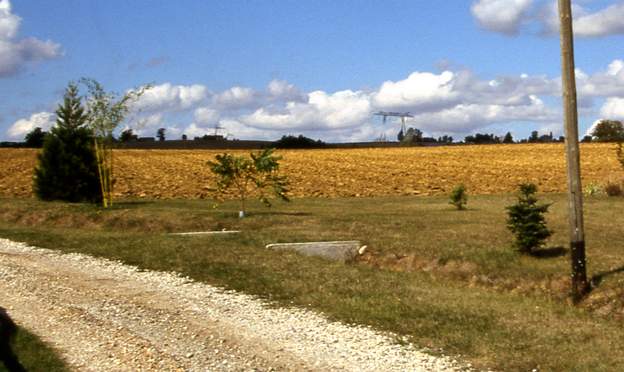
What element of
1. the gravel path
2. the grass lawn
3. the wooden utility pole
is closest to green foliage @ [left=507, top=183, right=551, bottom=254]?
the grass lawn

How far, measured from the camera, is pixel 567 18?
1444cm

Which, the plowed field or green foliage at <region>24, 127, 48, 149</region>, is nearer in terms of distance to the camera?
the plowed field

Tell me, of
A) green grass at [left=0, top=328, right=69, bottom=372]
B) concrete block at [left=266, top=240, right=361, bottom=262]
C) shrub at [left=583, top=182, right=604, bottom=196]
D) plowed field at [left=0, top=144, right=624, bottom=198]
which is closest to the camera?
green grass at [left=0, top=328, right=69, bottom=372]

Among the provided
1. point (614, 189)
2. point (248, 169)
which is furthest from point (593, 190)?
point (248, 169)

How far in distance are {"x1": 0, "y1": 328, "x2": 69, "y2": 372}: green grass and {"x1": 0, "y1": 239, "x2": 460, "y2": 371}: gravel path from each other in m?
0.16

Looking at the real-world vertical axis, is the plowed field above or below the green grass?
above

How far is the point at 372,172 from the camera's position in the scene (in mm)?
51625

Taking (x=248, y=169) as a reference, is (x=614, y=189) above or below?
below

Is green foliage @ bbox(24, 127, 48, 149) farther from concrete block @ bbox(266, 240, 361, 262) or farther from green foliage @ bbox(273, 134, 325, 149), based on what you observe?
concrete block @ bbox(266, 240, 361, 262)

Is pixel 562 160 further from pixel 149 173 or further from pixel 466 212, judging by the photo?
pixel 466 212

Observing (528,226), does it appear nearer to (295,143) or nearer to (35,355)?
(35,355)

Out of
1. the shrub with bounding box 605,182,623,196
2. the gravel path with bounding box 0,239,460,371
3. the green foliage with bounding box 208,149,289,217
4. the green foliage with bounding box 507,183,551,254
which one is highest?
the green foliage with bounding box 208,149,289,217

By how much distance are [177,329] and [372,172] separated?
131 feet

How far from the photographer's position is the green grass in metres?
10.1
